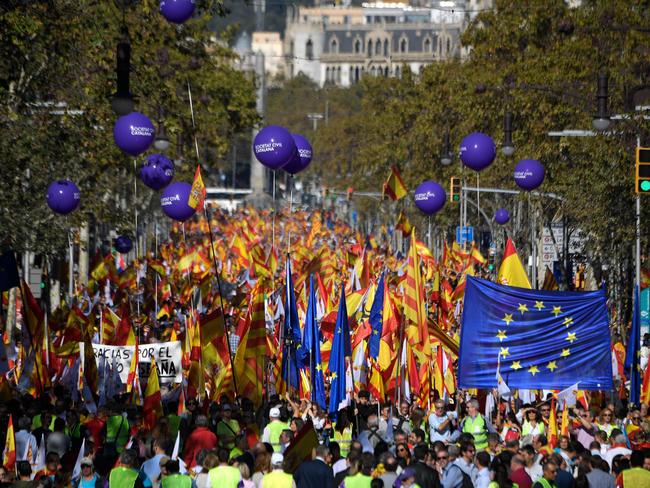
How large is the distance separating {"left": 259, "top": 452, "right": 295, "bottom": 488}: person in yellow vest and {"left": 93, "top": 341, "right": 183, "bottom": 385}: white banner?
22.2 feet

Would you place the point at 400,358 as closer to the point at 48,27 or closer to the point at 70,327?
the point at 70,327

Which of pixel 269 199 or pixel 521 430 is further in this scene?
pixel 269 199

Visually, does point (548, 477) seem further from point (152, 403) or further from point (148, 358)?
point (148, 358)

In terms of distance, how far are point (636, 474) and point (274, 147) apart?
9.40m

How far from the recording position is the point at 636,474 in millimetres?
13383

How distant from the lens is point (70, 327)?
21.8m

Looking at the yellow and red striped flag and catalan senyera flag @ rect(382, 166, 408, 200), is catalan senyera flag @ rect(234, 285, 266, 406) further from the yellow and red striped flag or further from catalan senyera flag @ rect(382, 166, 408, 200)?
catalan senyera flag @ rect(382, 166, 408, 200)

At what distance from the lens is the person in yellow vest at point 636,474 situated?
13.4 metres

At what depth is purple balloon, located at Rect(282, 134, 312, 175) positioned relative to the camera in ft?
75.4

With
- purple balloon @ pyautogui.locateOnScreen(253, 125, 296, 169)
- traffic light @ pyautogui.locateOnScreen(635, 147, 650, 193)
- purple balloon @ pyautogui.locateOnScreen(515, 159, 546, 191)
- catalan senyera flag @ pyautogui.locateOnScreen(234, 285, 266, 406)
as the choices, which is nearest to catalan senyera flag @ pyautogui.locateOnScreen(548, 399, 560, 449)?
catalan senyera flag @ pyautogui.locateOnScreen(234, 285, 266, 406)

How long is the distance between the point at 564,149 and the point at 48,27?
16.9 m

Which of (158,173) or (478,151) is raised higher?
(478,151)

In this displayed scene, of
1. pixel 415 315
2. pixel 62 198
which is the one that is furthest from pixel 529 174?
pixel 415 315

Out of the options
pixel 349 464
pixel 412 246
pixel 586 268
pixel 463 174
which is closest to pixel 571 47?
pixel 586 268
